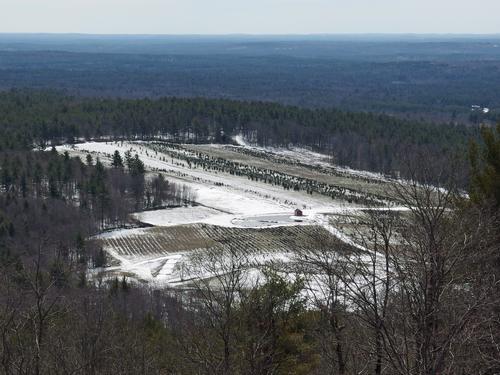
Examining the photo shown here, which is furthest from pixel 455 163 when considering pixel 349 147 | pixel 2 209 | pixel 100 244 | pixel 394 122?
pixel 394 122

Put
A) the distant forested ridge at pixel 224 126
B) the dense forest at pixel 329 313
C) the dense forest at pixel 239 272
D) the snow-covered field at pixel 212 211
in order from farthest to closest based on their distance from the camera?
the distant forested ridge at pixel 224 126 < the snow-covered field at pixel 212 211 < the dense forest at pixel 239 272 < the dense forest at pixel 329 313

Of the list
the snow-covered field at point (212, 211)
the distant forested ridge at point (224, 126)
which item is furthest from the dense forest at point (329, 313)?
the distant forested ridge at point (224, 126)

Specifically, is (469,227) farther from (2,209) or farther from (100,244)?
(2,209)

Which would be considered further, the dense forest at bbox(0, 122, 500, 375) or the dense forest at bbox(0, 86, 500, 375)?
the dense forest at bbox(0, 86, 500, 375)

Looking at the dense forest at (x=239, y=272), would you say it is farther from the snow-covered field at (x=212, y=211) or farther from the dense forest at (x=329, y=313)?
the snow-covered field at (x=212, y=211)

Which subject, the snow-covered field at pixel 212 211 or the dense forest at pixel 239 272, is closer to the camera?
the dense forest at pixel 239 272

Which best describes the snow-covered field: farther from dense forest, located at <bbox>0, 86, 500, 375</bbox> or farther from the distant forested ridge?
the distant forested ridge

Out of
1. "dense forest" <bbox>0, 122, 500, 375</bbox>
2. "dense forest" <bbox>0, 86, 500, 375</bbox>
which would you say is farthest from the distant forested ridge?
"dense forest" <bbox>0, 122, 500, 375</bbox>
